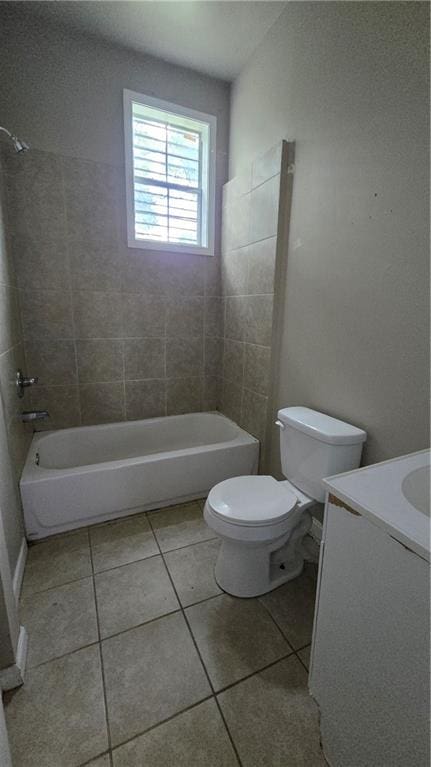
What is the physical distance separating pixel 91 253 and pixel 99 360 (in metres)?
0.71

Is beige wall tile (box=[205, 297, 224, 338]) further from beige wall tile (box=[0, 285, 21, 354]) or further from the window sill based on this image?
beige wall tile (box=[0, 285, 21, 354])

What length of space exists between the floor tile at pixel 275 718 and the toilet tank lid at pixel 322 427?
32.2 inches

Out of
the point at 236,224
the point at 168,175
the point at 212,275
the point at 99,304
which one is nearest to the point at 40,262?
the point at 99,304

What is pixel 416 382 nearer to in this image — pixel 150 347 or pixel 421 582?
pixel 421 582

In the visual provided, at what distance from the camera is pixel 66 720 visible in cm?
96

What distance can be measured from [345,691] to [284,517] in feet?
1.81

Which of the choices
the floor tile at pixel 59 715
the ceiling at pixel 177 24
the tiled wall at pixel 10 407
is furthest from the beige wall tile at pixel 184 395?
the ceiling at pixel 177 24

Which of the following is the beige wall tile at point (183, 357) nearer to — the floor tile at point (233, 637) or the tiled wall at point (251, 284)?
the tiled wall at point (251, 284)

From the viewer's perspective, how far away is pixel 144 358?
238 centimetres

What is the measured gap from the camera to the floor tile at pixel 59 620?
117 cm

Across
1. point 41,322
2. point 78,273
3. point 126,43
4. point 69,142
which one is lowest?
point 41,322

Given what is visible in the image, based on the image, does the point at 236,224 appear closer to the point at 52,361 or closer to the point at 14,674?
the point at 52,361

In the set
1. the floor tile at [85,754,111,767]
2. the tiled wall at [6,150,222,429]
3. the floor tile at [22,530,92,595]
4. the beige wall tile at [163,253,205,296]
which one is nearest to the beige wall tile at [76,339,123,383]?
the tiled wall at [6,150,222,429]

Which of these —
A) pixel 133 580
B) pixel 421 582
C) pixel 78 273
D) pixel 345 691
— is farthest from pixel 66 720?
pixel 78 273
